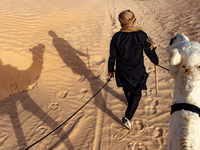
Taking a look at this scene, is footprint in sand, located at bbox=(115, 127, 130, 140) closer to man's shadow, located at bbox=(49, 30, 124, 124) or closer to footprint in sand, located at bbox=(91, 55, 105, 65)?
man's shadow, located at bbox=(49, 30, 124, 124)

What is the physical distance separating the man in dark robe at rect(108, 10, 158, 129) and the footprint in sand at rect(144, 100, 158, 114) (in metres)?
0.74

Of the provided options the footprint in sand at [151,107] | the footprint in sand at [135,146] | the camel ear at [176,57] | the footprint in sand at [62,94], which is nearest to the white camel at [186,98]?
the camel ear at [176,57]

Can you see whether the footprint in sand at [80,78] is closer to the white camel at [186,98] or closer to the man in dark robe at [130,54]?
the man in dark robe at [130,54]

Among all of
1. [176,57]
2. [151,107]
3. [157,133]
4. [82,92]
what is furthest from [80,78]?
[176,57]

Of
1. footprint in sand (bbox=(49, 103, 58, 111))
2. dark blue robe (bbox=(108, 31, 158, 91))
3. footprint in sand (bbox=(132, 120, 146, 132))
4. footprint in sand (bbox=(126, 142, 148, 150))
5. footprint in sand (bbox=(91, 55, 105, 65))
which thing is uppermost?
dark blue robe (bbox=(108, 31, 158, 91))

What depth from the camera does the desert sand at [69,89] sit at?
2.74 metres

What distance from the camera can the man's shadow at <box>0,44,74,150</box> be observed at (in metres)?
2.99

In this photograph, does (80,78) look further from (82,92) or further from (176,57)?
(176,57)

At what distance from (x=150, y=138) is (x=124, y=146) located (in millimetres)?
514

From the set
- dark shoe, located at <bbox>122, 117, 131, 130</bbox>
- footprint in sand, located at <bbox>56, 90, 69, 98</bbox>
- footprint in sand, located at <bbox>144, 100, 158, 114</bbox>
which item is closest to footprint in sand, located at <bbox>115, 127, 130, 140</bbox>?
dark shoe, located at <bbox>122, 117, 131, 130</bbox>

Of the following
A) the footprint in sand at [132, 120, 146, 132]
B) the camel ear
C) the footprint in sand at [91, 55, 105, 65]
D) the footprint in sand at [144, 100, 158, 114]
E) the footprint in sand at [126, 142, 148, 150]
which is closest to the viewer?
the camel ear

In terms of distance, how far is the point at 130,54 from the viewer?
222cm

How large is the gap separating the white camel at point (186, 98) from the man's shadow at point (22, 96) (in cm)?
213

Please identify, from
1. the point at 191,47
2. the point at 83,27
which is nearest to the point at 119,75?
the point at 191,47
